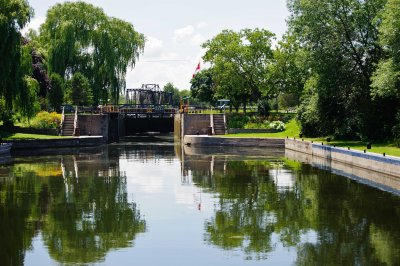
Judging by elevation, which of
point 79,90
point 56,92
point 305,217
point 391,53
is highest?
point 391,53

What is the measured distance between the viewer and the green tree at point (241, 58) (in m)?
76.1

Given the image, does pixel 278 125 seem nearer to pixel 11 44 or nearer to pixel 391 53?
pixel 391 53

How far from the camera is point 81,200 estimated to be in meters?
24.8

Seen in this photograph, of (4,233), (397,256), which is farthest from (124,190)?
(397,256)

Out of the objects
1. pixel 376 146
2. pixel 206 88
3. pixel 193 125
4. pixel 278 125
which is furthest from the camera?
pixel 206 88

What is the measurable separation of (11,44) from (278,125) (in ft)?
101

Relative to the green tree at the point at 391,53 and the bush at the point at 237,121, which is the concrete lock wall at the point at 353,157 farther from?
the bush at the point at 237,121

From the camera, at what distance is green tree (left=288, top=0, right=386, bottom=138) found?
1751 inches

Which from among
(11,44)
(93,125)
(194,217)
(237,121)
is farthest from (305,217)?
(237,121)

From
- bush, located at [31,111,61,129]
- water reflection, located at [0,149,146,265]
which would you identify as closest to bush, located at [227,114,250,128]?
bush, located at [31,111,61,129]

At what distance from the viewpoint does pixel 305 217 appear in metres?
21.0

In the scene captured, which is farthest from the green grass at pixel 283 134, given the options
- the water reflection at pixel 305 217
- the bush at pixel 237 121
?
the water reflection at pixel 305 217

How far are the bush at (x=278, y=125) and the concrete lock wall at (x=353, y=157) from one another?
13.0 m

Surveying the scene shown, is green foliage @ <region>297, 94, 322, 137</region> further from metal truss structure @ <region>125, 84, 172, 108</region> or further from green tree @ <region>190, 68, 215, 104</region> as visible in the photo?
green tree @ <region>190, 68, 215, 104</region>
